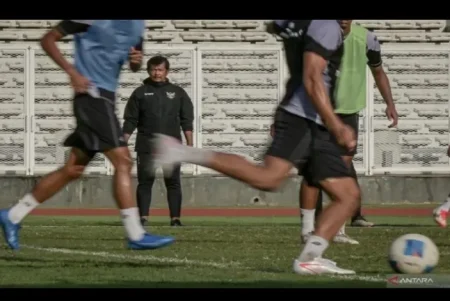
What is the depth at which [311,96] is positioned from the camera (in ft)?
31.8

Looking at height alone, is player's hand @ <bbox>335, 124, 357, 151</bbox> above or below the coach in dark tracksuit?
above

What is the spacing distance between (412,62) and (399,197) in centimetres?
245

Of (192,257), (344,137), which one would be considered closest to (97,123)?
(192,257)

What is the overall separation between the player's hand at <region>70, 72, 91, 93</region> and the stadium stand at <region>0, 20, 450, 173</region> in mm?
13672

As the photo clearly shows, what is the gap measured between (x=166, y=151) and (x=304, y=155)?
103 centimetres

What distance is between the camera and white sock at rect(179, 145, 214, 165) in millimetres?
10180

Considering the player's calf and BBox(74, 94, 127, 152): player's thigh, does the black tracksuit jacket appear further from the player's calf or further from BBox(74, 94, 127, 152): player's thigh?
the player's calf

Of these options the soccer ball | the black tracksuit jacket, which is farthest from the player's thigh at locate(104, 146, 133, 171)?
the black tracksuit jacket

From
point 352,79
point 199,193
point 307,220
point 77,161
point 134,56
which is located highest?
point 134,56

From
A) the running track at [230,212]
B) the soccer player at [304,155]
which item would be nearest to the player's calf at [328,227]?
the soccer player at [304,155]

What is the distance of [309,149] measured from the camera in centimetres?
1002

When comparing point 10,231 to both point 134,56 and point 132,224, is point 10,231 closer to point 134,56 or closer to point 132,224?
point 132,224
